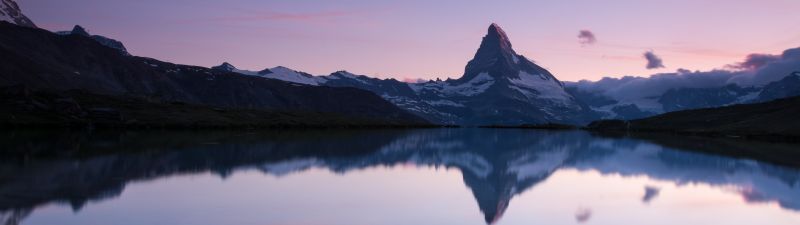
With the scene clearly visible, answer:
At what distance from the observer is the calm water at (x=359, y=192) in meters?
28.2

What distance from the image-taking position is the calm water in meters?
28.2

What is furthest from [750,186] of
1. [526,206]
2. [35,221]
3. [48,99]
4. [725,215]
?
[48,99]

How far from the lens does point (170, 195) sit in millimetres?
32781

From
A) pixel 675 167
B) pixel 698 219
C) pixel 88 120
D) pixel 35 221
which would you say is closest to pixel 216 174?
pixel 35 221

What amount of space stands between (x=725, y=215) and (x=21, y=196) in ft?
106

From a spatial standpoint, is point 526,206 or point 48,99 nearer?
point 526,206

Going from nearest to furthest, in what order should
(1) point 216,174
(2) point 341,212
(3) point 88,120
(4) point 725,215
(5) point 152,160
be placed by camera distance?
(2) point 341,212
(4) point 725,215
(1) point 216,174
(5) point 152,160
(3) point 88,120

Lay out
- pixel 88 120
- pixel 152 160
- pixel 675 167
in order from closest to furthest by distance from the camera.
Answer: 1. pixel 152 160
2. pixel 675 167
3. pixel 88 120

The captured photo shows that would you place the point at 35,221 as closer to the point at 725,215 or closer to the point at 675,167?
the point at 725,215

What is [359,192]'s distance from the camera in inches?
1459

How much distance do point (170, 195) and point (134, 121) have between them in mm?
118821

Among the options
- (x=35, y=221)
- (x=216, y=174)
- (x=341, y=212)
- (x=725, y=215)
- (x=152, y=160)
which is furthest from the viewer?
(x=152, y=160)

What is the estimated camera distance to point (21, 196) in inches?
1179

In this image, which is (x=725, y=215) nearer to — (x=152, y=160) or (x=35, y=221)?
(x=35, y=221)
